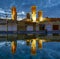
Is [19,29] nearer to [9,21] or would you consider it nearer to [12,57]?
[9,21]

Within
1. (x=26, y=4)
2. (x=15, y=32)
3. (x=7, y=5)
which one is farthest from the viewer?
(x=26, y=4)

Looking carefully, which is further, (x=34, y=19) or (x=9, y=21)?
(x=34, y=19)

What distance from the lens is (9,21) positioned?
33188 mm

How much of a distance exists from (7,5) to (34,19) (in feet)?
101

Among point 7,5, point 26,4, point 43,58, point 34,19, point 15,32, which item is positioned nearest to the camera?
point 43,58

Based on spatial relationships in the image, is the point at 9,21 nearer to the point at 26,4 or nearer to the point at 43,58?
the point at 43,58

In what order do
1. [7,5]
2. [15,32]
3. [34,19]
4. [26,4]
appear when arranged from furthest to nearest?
1. [26,4]
2. [7,5]
3. [34,19]
4. [15,32]

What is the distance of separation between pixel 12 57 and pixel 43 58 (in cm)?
150

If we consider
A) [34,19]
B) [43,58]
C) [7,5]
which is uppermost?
[7,5]

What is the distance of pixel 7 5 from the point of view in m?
65.2

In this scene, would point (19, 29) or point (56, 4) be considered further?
point (56, 4)

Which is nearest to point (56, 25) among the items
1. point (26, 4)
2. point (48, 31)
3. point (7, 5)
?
point (48, 31)

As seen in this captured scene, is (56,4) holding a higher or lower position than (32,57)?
higher

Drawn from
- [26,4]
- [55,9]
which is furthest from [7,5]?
[55,9]
